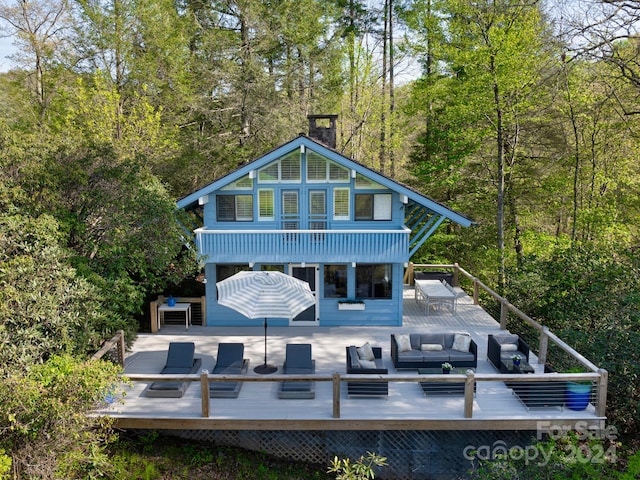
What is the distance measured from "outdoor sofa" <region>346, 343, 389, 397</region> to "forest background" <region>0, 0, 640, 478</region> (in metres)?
5.09

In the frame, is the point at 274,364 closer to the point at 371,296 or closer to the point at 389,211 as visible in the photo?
the point at 371,296

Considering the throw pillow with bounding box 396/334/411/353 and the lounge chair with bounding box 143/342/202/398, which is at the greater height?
the throw pillow with bounding box 396/334/411/353

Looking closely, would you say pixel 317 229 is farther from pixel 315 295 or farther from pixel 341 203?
pixel 315 295

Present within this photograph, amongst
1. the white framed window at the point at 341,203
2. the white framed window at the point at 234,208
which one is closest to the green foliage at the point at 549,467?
the white framed window at the point at 341,203

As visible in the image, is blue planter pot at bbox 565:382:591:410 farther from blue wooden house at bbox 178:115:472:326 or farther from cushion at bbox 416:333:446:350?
blue wooden house at bbox 178:115:472:326

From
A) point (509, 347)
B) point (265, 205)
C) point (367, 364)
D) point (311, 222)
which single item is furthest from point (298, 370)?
point (265, 205)

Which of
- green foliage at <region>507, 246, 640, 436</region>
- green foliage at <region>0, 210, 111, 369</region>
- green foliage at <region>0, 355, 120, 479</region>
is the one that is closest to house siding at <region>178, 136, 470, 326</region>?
green foliage at <region>507, 246, 640, 436</region>

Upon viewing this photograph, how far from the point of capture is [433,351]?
11.5 metres

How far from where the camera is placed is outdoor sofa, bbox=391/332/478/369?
10.9 meters

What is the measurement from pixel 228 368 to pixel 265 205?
6312 mm

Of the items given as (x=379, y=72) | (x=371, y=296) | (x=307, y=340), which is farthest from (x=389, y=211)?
(x=379, y=72)

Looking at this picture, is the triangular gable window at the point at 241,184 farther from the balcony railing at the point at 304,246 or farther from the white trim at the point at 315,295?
the white trim at the point at 315,295

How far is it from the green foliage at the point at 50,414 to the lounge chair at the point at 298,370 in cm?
380

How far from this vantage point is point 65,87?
22453 millimetres
